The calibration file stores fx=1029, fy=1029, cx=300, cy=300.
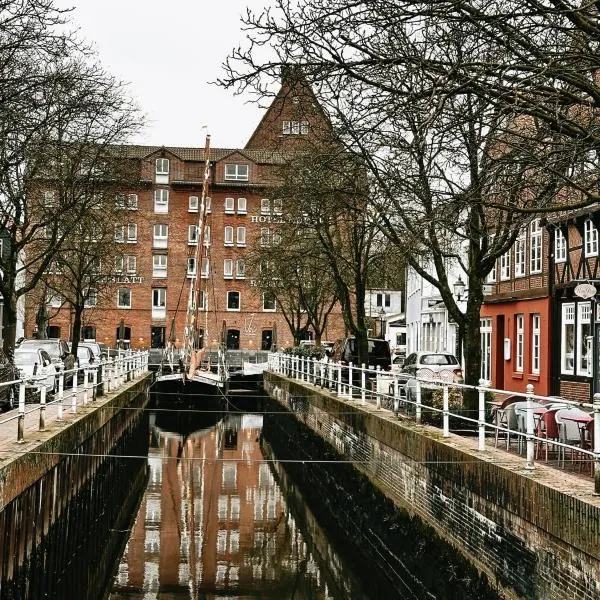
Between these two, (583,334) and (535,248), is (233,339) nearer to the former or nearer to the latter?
(535,248)

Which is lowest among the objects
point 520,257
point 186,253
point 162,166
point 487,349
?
point 487,349

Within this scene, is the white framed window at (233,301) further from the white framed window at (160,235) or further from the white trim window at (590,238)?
the white trim window at (590,238)

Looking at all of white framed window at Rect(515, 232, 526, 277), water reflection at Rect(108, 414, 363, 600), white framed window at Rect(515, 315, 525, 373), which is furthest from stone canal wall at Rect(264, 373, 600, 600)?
white framed window at Rect(515, 232, 526, 277)

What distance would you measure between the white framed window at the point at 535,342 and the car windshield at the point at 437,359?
9.01 feet

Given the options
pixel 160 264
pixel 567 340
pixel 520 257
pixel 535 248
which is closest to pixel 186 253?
pixel 160 264

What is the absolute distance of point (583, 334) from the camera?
2894 centimetres

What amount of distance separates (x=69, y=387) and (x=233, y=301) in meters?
48.7

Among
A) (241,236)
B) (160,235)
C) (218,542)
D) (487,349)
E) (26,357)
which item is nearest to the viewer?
(218,542)

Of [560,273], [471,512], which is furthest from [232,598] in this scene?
[560,273]

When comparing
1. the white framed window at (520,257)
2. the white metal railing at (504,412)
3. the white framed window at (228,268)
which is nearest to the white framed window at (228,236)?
the white framed window at (228,268)

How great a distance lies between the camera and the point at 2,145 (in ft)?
62.0

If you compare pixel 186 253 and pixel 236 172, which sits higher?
pixel 236 172

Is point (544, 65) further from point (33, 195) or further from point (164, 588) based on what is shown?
point (33, 195)

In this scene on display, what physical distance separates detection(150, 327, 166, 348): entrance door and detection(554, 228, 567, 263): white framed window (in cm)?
5198
